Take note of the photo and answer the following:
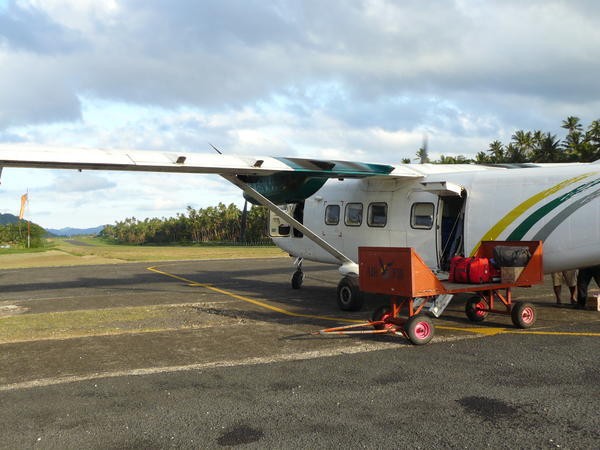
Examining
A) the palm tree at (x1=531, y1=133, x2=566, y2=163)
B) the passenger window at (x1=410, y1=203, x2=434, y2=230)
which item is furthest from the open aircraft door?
the palm tree at (x1=531, y1=133, x2=566, y2=163)

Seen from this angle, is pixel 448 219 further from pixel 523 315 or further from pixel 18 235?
pixel 18 235

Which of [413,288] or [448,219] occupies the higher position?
[448,219]

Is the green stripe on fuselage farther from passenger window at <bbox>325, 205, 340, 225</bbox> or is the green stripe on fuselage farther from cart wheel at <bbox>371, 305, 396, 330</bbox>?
passenger window at <bbox>325, 205, 340, 225</bbox>

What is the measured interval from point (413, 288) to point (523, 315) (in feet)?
9.38

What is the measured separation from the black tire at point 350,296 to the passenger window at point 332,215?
254cm

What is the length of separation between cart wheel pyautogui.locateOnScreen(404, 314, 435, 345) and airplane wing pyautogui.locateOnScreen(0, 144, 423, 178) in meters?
4.37

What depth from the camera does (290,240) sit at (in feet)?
51.4

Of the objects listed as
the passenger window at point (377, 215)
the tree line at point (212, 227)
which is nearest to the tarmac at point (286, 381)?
the passenger window at point (377, 215)

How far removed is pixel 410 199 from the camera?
11867 millimetres

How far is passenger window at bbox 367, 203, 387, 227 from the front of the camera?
1244 cm

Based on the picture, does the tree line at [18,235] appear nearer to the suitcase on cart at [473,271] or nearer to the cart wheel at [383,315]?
the cart wheel at [383,315]

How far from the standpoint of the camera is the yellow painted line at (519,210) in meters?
9.50

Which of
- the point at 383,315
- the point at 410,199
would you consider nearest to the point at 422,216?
the point at 410,199

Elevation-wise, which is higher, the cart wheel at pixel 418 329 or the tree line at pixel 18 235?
the tree line at pixel 18 235
